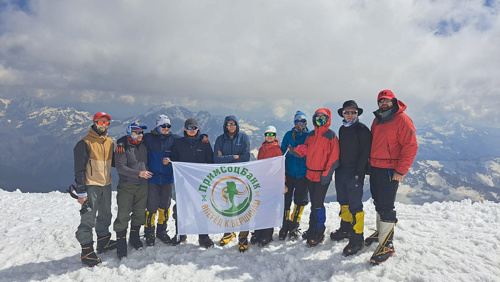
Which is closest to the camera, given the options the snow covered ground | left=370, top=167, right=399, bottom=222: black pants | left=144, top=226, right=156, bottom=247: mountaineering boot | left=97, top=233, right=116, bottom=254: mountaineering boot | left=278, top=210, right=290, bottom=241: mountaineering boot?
the snow covered ground

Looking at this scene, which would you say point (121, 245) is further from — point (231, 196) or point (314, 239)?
point (314, 239)

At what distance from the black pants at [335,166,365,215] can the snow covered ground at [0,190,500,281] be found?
126cm

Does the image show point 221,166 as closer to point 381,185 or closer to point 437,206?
point 381,185

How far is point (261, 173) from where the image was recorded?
23.6ft

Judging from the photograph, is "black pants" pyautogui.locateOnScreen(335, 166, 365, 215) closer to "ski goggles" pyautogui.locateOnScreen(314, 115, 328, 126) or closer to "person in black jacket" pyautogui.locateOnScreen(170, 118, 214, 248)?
"ski goggles" pyautogui.locateOnScreen(314, 115, 328, 126)

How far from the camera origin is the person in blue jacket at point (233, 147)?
7117mm

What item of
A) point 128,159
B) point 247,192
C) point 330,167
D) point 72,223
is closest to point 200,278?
point 247,192

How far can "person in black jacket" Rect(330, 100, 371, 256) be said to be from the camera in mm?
6078

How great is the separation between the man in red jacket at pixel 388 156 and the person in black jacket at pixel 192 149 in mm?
4701

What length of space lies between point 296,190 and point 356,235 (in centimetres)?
203

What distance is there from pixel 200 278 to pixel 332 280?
303 centimetres

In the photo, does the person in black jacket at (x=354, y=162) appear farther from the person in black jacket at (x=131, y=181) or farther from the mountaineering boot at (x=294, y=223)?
the person in black jacket at (x=131, y=181)

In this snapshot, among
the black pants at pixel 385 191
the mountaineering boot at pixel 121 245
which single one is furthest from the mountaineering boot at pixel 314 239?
the mountaineering boot at pixel 121 245

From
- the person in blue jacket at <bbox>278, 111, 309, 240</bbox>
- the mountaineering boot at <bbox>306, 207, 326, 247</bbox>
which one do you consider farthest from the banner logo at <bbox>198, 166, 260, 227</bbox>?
the mountaineering boot at <bbox>306, 207, 326, 247</bbox>
